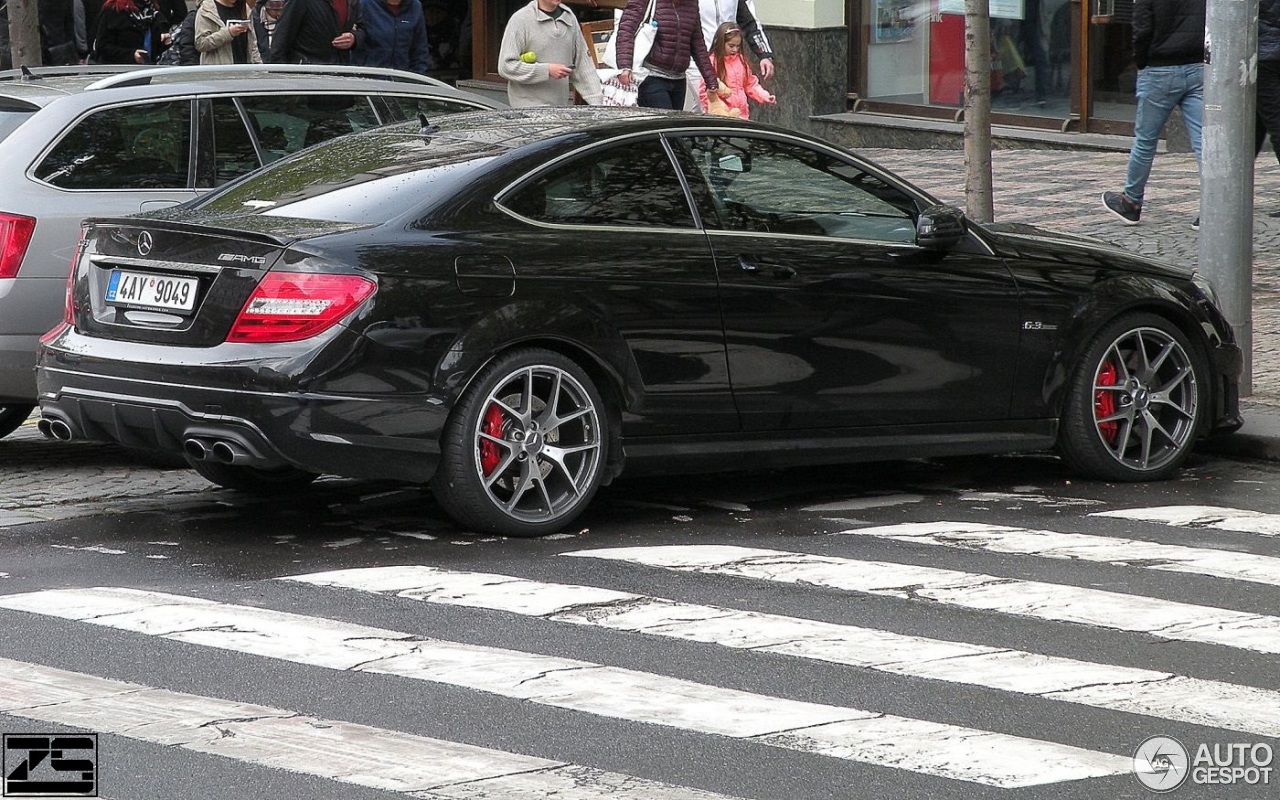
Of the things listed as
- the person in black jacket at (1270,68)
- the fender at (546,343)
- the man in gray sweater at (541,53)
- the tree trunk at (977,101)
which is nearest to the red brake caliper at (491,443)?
the fender at (546,343)

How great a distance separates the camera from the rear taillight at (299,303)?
22.4 ft

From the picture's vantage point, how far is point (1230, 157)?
377 inches

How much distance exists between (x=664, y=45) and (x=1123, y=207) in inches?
132

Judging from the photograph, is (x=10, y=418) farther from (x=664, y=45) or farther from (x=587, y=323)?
(x=664, y=45)

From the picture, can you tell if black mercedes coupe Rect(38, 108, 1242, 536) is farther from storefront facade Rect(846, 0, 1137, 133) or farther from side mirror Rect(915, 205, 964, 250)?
storefront facade Rect(846, 0, 1137, 133)

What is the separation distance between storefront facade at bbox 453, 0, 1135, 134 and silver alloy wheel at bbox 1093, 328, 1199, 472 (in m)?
10.3

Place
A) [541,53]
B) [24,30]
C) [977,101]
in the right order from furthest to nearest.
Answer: [541,53]
[24,30]
[977,101]

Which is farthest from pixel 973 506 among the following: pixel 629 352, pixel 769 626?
pixel 769 626

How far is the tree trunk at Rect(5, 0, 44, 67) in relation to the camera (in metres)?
14.1

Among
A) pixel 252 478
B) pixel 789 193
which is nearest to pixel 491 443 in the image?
pixel 252 478

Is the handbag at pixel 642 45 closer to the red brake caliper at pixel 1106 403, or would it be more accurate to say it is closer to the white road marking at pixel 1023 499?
the red brake caliper at pixel 1106 403

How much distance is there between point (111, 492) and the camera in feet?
27.9

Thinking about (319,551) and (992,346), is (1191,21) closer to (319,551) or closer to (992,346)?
(992,346)

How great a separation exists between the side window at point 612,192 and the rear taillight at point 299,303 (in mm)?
735
